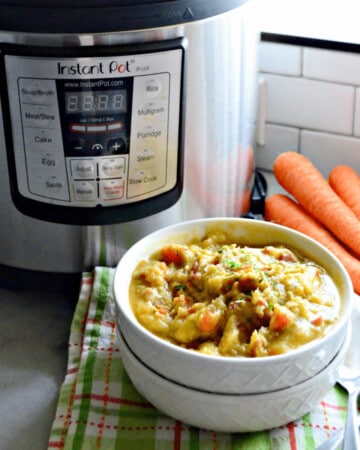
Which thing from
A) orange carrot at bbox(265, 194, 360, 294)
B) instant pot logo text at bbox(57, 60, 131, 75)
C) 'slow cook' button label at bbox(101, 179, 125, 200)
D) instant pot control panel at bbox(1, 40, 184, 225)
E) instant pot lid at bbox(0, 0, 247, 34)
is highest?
instant pot lid at bbox(0, 0, 247, 34)

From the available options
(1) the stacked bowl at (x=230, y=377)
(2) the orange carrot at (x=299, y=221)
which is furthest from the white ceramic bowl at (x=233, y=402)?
(2) the orange carrot at (x=299, y=221)

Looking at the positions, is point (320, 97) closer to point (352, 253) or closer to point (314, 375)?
point (352, 253)

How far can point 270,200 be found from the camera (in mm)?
1151

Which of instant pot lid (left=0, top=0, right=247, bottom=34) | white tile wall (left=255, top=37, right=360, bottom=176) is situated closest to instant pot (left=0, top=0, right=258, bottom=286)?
instant pot lid (left=0, top=0, right=247, bottom=34)

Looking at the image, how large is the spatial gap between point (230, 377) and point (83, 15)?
1.19 feet

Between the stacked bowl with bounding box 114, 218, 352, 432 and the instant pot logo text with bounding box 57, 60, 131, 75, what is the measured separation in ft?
0.68

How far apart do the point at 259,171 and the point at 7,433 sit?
646mm

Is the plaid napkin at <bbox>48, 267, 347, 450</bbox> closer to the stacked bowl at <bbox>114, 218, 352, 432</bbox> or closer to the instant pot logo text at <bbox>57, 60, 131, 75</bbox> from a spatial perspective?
the stacked bowl at <bbox>114, 218, 352, 432</bbox>

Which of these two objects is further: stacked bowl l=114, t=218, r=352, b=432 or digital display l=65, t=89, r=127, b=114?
digital display l=65, t=89, r=127, b=114

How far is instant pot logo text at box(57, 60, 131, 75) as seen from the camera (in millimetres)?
811

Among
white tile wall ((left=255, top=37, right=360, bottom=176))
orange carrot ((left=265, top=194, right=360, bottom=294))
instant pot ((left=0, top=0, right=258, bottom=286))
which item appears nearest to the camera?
instant pot ((left=0, top=0, right=258, bottom=286))

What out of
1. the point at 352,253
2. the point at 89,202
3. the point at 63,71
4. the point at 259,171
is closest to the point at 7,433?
the point at 89,202

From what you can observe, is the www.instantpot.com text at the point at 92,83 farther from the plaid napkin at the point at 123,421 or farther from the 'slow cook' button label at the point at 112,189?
the plaid napkin at the point at 123,421

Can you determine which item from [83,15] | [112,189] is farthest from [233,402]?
[83,15]
